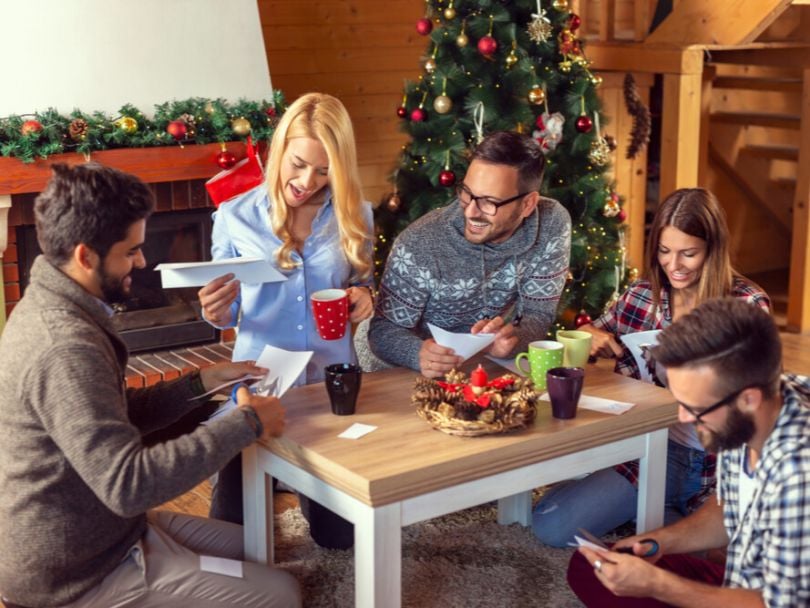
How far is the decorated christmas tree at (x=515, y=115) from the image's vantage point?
13.0 feet

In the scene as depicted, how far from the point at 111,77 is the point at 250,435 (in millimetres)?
2290

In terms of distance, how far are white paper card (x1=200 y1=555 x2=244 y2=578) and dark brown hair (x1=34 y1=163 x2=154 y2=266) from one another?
653 mm

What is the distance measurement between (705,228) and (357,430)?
3.54ft

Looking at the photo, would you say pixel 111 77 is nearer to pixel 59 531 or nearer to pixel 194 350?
pixel 194 350

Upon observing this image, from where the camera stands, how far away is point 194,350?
4.31 metres

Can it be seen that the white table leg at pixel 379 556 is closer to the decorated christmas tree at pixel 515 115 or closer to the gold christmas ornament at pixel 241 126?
the decorated christmas tree at pixel 515 115

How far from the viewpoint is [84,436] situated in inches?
72.3

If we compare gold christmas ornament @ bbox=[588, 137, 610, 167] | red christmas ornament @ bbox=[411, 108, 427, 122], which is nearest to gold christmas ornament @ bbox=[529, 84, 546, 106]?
gold christmas ornament @ bbox=[588, 137, 610, 167]

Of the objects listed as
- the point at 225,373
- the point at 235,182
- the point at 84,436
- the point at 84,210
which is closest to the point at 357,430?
the point at 225,373

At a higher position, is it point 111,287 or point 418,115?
point 418,115

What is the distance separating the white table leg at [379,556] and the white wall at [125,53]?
2437 mm

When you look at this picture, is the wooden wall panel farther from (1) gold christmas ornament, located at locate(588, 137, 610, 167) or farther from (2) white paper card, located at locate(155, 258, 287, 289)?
(2) white paper card, located at locate(155, 258, 287, 289)

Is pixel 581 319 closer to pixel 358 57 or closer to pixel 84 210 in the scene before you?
pixel 358 57

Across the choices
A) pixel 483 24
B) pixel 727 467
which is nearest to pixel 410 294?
pixel 727 467
